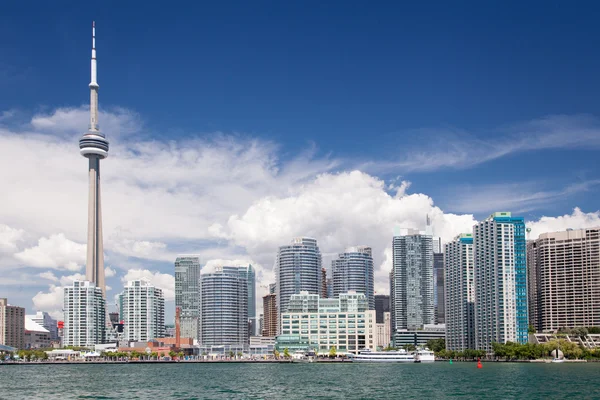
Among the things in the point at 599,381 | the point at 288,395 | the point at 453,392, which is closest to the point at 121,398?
the point at 288,395

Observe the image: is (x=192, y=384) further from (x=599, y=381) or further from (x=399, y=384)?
(x=599, y=381)

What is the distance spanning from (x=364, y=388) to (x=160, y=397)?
32.9 metres

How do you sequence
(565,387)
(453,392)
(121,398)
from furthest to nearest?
1. (565,387)
2. (453,392)
3. (121,398)

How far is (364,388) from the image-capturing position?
12088 centimetres

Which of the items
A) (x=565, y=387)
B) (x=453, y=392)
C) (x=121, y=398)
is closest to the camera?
(x=121, y=398)

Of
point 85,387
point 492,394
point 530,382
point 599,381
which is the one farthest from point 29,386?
point 599,381

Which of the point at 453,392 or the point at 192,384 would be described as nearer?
the point at 453,392

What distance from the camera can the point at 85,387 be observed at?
126 m

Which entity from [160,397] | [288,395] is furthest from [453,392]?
[160,397]

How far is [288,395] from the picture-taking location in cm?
10694

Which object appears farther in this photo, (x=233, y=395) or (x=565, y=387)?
(x=565, y=387)

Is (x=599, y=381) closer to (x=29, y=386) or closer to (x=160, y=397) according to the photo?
(x=160, y=397)

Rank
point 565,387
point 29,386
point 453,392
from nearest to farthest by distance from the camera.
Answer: point 453,392, point 565,387, point 29,386

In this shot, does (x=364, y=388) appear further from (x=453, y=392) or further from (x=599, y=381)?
(x=599, y=381)
